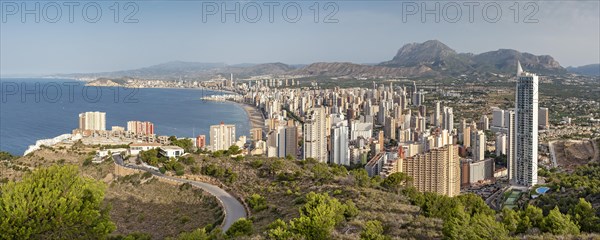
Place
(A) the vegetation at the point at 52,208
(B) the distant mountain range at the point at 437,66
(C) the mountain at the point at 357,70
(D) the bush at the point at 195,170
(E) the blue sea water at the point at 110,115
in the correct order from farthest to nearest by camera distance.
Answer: (C) the mountain at the point at 357,70, (B) the distant mountain range at the point at 437,66, (E) the blue sea water at the point at 110,115, (D) the bush at the point at 195,170, (A) the vegetation at the point at 52,208

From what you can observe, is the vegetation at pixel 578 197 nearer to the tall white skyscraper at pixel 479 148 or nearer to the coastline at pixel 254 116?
the tall white skyscraper at pixel 479 148

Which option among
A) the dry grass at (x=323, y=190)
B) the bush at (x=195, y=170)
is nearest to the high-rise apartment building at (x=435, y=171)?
the dry grass at (x=323, y=190)

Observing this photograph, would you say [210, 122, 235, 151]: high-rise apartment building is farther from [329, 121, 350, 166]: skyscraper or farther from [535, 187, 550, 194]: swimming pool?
[535, 187, 550, 194]: swimming pool

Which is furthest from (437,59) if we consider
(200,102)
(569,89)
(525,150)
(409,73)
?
(525,150)

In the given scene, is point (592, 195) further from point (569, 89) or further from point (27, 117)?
point (569, 89)

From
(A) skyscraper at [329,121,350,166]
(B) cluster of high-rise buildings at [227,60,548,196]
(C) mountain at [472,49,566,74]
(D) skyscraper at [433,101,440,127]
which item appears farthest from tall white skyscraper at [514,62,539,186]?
(C) mountain at [472,49,566,74]

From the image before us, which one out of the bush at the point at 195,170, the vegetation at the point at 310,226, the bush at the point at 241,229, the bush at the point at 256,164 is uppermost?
the vegetation at the point at 310,226
